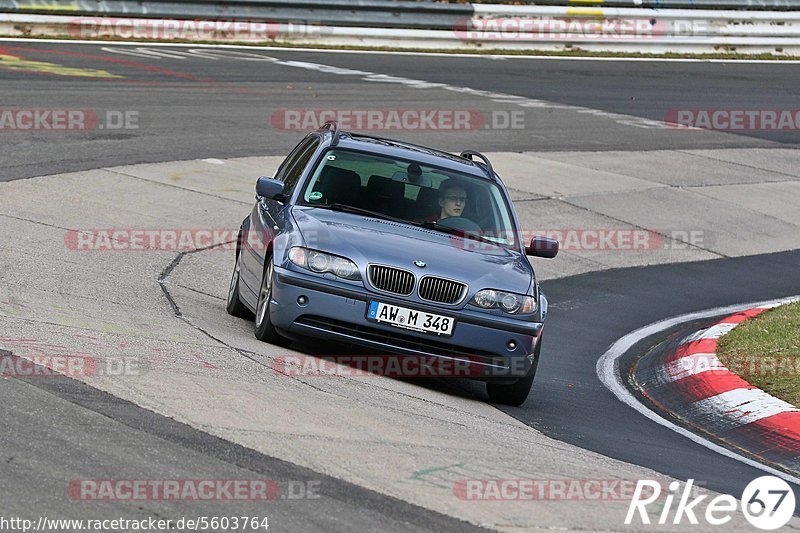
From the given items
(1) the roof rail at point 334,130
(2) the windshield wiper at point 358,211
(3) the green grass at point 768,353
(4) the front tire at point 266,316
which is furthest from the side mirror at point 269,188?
(3) the green grass at point 768,353

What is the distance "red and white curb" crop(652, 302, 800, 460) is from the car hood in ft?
5.01

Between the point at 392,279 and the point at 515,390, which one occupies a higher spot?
the point at 392,279

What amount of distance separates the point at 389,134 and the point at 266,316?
1171 centimetres

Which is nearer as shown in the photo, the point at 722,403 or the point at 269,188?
the point at 722,403

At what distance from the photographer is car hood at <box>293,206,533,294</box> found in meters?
8.55

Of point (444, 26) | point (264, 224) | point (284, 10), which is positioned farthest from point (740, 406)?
point (444, 26)

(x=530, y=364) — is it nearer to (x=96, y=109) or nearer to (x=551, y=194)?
(x=551, y=194)

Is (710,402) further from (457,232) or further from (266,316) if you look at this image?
(266,316)

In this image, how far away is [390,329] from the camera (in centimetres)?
841

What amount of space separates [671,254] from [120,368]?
32.2 ft

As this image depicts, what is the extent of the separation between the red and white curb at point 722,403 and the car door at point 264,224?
2981mm

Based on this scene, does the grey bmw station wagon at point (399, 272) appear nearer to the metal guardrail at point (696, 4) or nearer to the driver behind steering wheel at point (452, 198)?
the driver behind steering wheel at point (452, 198)

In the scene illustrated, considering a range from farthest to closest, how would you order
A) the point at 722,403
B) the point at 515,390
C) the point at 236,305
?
the point at 236,305, the point at 722,403, the point at 515,390

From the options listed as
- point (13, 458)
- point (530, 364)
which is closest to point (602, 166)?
point (530, 364)
